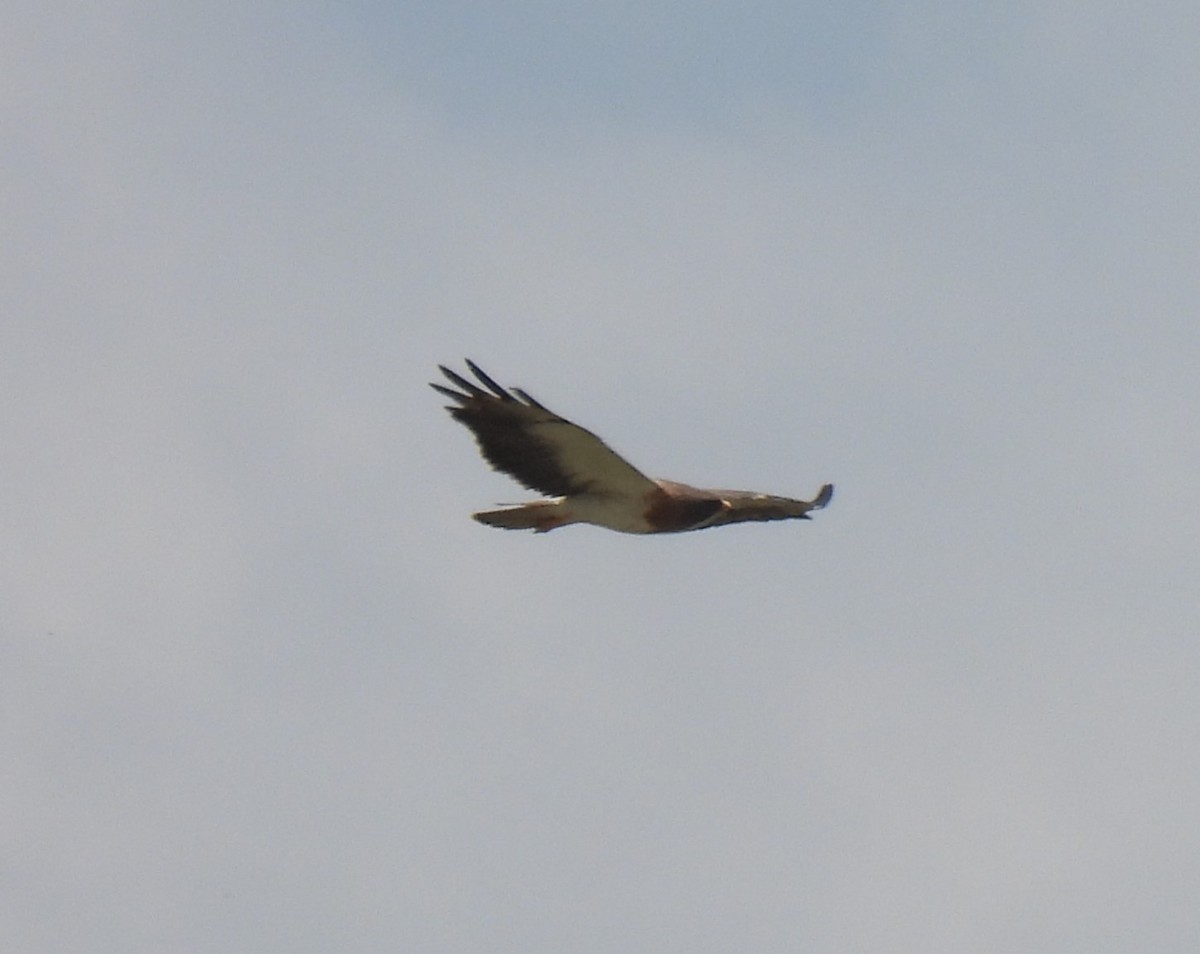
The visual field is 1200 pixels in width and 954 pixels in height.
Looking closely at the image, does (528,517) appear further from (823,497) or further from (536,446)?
(823,497)

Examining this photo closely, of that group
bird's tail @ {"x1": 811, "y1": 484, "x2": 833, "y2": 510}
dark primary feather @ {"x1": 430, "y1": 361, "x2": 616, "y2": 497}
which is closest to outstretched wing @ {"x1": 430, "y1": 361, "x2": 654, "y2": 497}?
dark primary feather @ {"x1": 430, "y1": 361, "x2": 616, "y2": 497}

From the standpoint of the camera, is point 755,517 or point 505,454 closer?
point 505,454

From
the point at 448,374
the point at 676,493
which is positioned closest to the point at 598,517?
the point at 676,493

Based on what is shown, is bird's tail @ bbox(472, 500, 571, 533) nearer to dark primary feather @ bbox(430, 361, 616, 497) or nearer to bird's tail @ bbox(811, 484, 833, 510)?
dark primary feather @ bbox(430, 361, 616, 497)

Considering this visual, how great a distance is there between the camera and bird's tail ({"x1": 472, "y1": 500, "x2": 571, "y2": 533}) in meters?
21.8

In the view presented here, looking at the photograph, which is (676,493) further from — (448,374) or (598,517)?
(448,374)

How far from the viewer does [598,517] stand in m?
21.9

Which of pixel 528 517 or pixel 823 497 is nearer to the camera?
pixel 528 517

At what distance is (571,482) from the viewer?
21516mm

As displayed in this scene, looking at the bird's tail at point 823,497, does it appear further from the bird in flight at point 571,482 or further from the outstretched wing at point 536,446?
the outstretched wing at point 536,446

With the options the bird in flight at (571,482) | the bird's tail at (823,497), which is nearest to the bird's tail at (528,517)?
the bird in flight at (571,482)

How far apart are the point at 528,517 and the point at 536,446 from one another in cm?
101

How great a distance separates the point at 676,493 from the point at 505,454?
1.64 meters

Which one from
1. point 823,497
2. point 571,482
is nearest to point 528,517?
point 571,482
